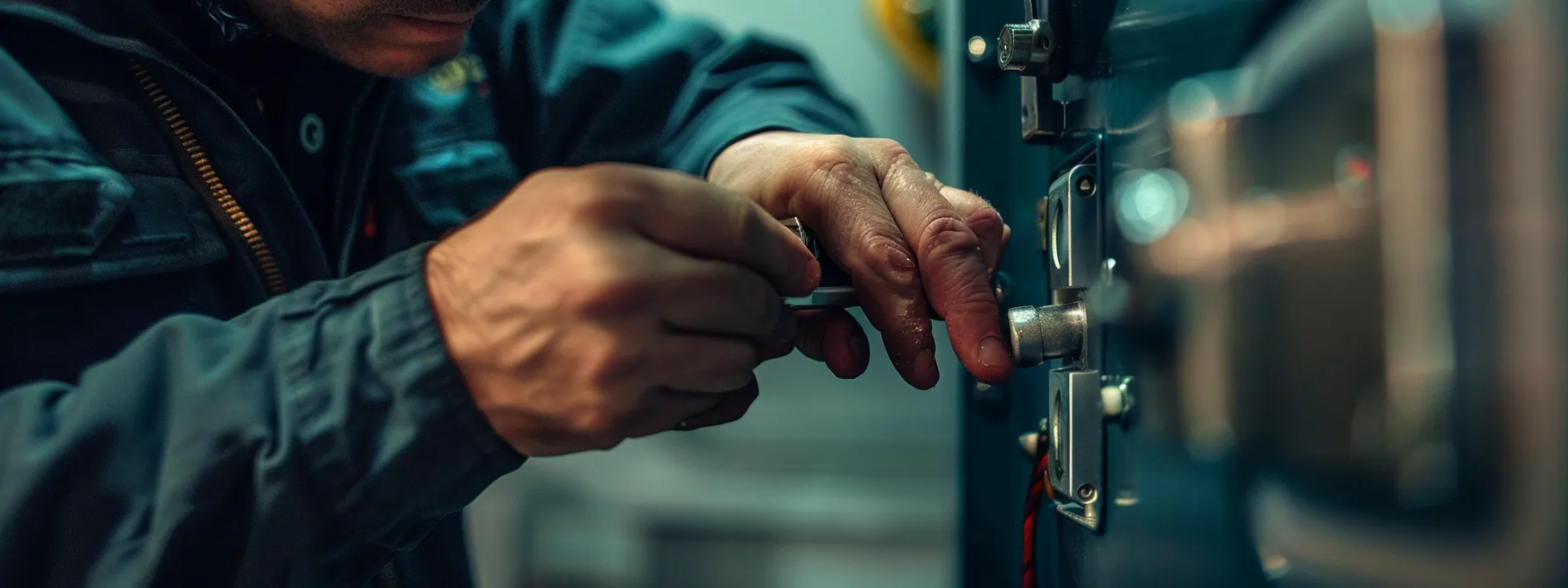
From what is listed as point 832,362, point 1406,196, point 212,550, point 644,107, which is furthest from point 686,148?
point 1406,196

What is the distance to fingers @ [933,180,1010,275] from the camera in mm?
412

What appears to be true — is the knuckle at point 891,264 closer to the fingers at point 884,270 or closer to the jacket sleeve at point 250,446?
the fingers at point 884,270

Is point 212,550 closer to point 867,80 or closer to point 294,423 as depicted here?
point 294,423

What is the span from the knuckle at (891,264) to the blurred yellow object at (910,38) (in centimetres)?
51

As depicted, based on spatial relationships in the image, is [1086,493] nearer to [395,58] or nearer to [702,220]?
[702,220]

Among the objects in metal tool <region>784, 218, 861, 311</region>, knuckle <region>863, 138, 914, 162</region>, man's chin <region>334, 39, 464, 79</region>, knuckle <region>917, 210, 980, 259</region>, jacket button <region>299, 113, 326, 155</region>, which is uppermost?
man's chin <region>334, 39, 464, 79</region>

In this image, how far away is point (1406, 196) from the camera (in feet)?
0.56

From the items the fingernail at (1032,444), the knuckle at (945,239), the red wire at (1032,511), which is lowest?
the red wire at (1032,511)

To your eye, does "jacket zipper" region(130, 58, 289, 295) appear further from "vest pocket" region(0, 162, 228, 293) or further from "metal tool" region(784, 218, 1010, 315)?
"metal tool" region(784, 218, 1010, 315)

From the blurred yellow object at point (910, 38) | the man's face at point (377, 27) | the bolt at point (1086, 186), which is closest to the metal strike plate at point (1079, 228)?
the bolt at point (1086, 186)

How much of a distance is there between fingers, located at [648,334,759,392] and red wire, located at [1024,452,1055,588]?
0.18m

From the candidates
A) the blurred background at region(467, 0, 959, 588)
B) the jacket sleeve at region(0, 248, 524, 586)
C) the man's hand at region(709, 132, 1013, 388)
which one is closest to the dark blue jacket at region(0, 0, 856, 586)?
the jacket sleeve at region(0, 248, 524, 586)

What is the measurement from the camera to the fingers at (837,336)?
39 cm

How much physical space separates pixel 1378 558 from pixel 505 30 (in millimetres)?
528
